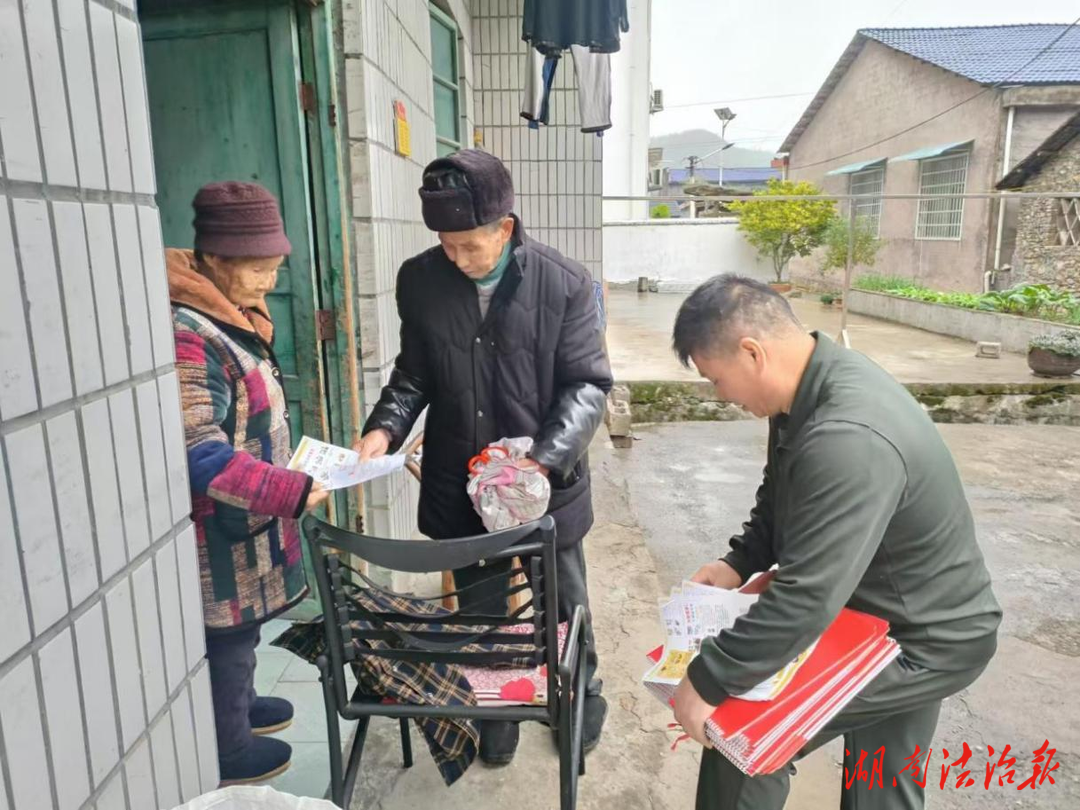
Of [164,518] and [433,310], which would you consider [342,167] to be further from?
[164,518]

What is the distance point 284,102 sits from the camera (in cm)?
267

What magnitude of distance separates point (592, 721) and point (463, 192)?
1674 millimetres

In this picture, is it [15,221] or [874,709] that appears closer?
[15,221]

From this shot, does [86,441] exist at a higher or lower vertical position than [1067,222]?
lower

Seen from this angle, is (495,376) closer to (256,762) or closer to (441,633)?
(441,633)

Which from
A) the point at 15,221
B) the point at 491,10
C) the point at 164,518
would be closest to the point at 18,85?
the point at 15,221

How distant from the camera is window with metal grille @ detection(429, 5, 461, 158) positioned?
4711 mm

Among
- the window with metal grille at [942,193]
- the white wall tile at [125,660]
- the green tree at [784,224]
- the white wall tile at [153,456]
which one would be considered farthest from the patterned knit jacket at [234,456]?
the green tree at [784,224]

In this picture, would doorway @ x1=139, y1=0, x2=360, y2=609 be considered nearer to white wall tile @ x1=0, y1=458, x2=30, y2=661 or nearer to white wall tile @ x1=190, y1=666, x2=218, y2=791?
white wall tile @ x1=190, y1=666, x2=218, y2=791

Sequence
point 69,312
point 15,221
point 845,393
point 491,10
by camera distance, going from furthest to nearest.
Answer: point 491,10
point 845,393
point 69,312
point 15,221

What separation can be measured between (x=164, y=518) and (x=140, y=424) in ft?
0.53

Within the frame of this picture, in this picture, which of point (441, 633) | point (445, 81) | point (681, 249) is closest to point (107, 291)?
point (441, 633)

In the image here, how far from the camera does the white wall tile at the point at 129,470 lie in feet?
3.58

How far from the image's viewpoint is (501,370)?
7.48ft
